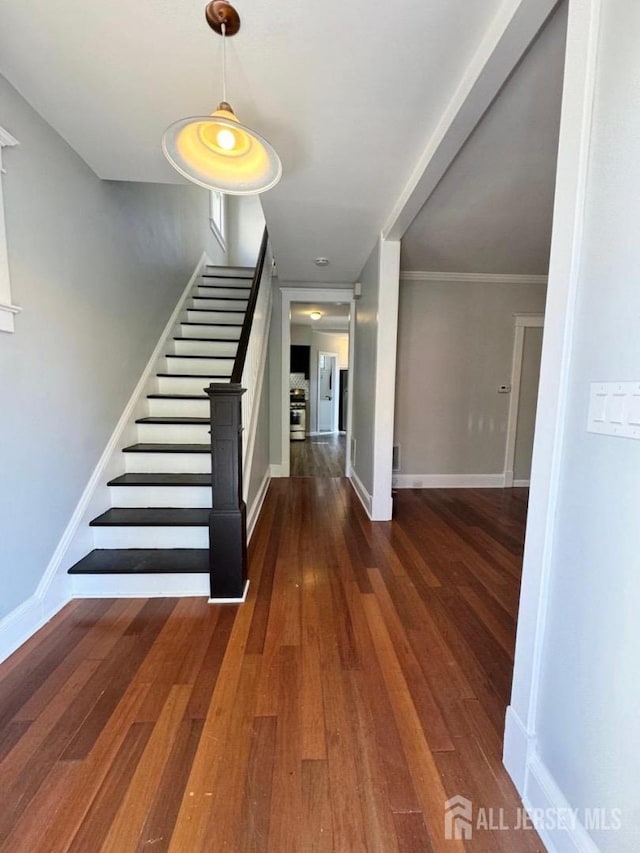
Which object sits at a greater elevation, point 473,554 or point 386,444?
point 386,444

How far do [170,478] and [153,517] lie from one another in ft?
1.06

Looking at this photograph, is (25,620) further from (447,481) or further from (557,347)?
(447,481)

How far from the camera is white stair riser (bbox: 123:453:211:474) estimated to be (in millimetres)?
Answer: 2619

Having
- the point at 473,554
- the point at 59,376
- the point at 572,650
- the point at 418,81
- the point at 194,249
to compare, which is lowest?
the point at 473,554

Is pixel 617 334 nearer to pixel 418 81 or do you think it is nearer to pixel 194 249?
pixel 418 81

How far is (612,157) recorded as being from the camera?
785 mm

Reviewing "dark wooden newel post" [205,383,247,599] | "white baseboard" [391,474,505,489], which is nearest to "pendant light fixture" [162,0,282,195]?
"dark wooden newel post" [205,383,247,599]

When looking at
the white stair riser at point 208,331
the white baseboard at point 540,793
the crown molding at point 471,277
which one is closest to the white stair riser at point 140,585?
the white baseboard at point 540,793

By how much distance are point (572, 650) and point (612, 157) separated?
3.75 ft

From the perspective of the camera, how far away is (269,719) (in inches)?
50.6

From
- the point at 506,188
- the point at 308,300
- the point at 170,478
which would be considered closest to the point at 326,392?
the point at 308,300

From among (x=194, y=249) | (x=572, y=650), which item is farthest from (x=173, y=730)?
(x=194, y=249)

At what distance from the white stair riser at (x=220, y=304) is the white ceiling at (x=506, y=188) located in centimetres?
191

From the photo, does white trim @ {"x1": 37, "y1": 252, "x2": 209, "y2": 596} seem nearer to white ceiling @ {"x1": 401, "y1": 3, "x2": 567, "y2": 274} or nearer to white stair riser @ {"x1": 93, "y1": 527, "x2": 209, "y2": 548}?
white stair riser @ {"x1": 93, "y1": 527, "x2": 209, "y2": 548}
